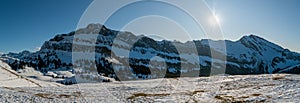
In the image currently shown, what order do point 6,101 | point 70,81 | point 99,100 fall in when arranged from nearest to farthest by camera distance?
point 6,101, point 99,100, point 70,81

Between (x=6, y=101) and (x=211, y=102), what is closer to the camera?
(x=6, y=101)

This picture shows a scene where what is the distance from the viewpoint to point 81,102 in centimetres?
2995

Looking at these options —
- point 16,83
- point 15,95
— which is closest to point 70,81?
point 16,83

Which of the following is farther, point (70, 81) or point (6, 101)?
point (70, 81)

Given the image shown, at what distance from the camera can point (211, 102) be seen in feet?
102

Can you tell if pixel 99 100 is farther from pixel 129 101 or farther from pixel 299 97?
pixel 299 97

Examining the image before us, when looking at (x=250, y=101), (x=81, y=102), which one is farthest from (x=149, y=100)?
(x=250, y=101)

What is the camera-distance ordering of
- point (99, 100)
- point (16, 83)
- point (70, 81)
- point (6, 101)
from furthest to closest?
point (70, 81) < point (16, 83) < point (99, 100) < point (6, 101)

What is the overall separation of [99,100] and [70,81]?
15558 cm

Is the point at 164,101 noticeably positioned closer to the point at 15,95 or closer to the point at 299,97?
the point at 299,97

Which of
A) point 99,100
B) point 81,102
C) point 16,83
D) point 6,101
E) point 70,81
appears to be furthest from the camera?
point 70,81

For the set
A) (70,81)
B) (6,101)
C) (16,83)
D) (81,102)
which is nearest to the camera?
(6,101)

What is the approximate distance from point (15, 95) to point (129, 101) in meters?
13.2

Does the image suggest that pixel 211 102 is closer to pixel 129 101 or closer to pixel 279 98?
pixel 279 98
